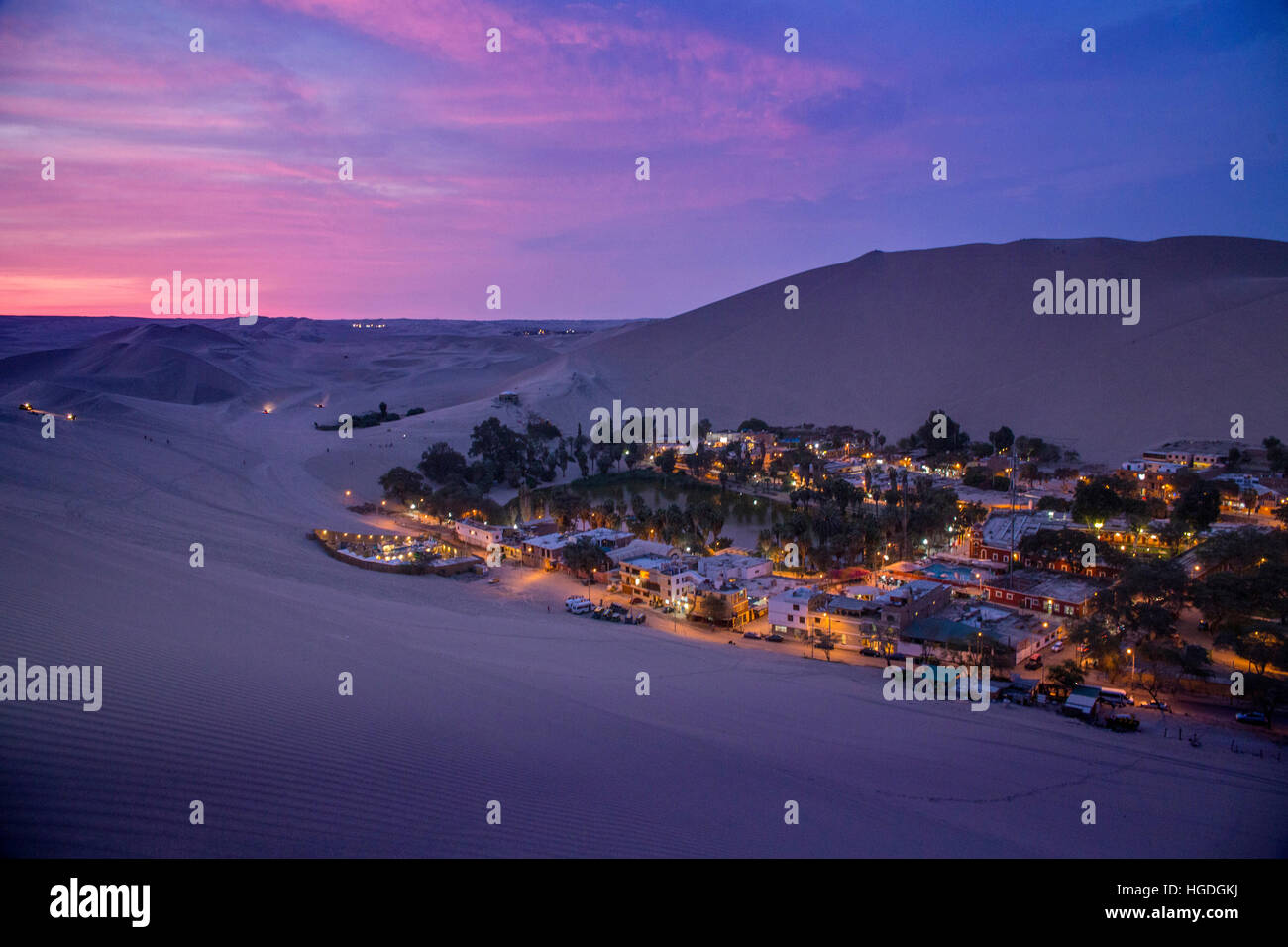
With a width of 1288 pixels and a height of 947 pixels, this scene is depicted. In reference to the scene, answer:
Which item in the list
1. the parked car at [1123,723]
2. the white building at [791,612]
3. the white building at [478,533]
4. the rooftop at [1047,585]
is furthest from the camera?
the white building at [478,533]

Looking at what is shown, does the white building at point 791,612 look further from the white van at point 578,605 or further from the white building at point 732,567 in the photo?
the white van at point 578,605

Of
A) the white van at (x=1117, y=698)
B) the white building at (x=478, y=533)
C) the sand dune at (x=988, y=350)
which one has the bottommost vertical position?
the white van at (x=1117, y=698)

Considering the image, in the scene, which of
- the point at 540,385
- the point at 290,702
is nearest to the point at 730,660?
the point at 290,702

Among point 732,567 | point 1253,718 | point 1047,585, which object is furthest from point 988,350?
point 1253,718

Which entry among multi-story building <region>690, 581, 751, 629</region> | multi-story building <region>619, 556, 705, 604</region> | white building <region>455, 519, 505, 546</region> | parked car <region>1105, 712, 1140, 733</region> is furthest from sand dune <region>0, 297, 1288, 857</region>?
white building <region>455, 519, 505, 546</region>

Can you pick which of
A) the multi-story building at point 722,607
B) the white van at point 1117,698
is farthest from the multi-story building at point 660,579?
the white van at point 1117,698

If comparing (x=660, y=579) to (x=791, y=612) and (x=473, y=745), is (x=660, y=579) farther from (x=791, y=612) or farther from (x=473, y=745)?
(x=473, y=745)
